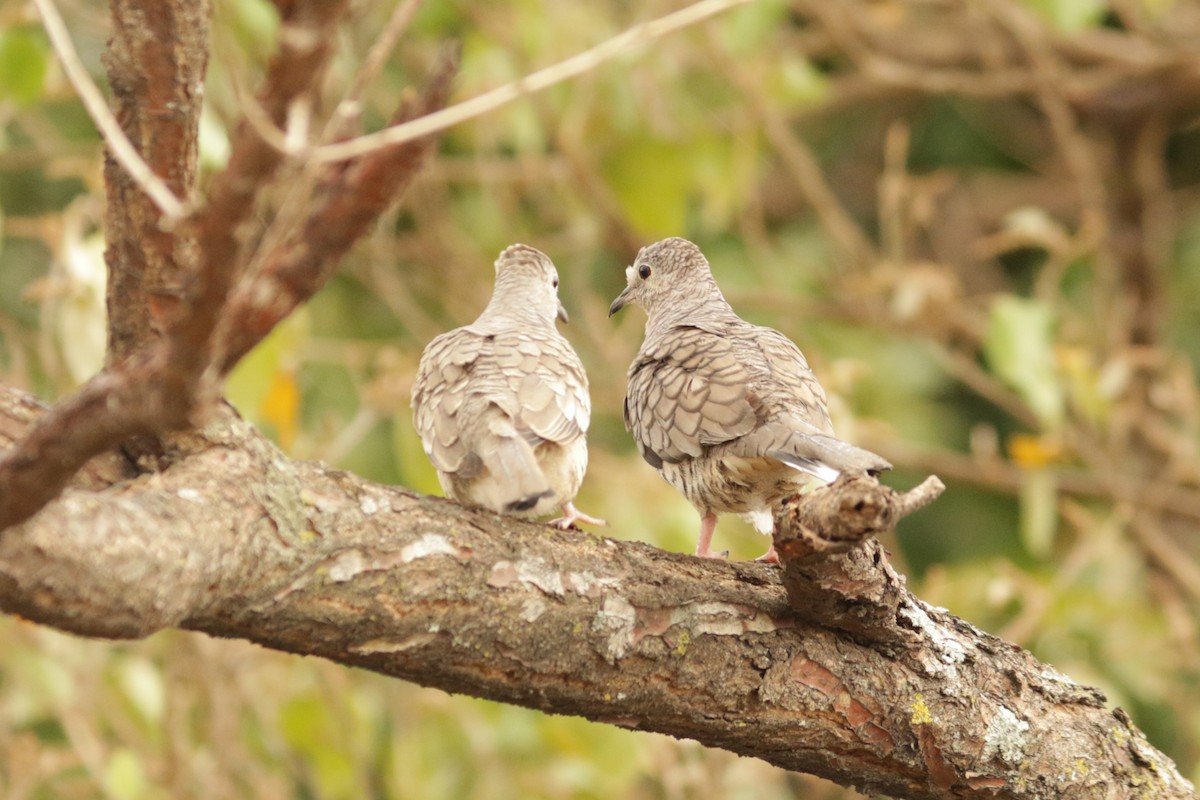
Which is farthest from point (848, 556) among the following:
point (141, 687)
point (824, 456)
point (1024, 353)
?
point (141, 687)

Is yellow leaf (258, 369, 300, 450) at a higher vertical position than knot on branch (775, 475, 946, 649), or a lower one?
higher

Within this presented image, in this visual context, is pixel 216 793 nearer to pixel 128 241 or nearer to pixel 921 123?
pixel 128 241

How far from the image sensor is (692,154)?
249 inches

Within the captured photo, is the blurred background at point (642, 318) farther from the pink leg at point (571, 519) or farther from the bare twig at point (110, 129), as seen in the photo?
the bare twig at point (110, 129)

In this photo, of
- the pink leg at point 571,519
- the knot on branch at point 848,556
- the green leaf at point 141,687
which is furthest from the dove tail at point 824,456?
the green leaf at point 141,687

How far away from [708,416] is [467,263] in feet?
11.8

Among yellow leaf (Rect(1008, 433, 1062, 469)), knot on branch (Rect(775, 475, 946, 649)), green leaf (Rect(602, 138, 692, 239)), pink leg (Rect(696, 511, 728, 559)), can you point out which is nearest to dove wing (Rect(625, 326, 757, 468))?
pink leg (Rect(696, 511, 728, 559))

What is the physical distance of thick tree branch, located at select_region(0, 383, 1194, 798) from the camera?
225 cm

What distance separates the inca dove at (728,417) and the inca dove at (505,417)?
317 mm

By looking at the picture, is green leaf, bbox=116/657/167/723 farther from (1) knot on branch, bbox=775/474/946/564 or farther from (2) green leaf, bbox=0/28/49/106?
(1) knot on branch, bbox=775/474/946/564

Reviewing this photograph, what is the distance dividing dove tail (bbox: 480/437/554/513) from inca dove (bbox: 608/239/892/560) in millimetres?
644

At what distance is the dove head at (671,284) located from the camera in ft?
16.0

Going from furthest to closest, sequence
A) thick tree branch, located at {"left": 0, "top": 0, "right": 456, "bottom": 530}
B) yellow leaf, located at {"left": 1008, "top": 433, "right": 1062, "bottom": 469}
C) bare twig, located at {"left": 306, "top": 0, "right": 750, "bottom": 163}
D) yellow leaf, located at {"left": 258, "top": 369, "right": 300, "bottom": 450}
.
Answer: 1. yellow leaf, located at {"left": 1008, "top": 433, "right": 1062, "bottom": 469}
2. yellow leaf, located at {"left": 258, "top": 369, "right": 300, "bottom": 450}
3. bare twig, located at {"left": 306, "top": 0, "right": 750, "bottom": 163}
4. thick tree branch, located at {"left": 0, "top": 0, "right": 456, "bottom": 530}

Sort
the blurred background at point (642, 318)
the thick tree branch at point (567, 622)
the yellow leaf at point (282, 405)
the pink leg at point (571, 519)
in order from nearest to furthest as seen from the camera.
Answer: the thick tree branch at point (567, 622) < the pink leg at point (571, 519) < the yellow leaf at point (282, 405) < the blurred background at point (642, 318)
